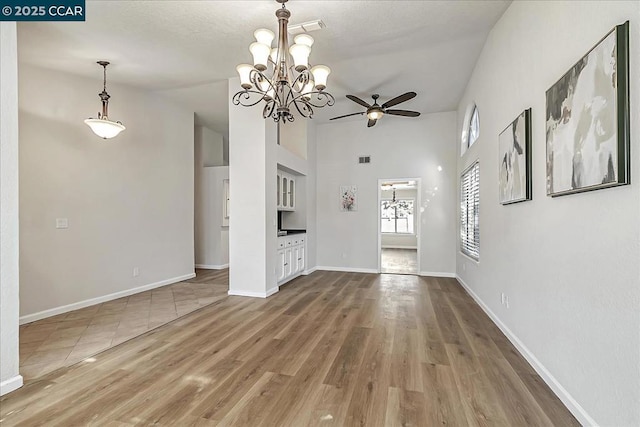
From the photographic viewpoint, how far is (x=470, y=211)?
4.96 meters

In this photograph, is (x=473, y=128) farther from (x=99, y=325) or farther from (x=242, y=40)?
(x=99, y=325)

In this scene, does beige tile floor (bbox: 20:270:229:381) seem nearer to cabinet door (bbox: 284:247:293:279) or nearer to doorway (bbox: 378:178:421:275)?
cabinet door (bbox: 284:247:293:279)

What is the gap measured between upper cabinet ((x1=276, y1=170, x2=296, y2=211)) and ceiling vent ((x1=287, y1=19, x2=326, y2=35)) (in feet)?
9.02

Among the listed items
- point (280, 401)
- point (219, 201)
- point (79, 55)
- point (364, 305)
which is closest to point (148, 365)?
point (280, 401)

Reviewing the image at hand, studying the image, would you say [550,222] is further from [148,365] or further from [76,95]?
[76,95]

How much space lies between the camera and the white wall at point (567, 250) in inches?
55.5

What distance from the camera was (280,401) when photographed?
2006mm

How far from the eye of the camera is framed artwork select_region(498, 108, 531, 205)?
2.52 m

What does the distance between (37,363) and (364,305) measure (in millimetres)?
3443

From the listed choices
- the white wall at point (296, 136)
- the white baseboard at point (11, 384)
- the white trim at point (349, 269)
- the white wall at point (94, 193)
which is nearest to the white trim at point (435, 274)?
the white trim at point (349, 269)

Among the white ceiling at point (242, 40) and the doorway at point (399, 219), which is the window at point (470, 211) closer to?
the white ceiling at point (242, 40)

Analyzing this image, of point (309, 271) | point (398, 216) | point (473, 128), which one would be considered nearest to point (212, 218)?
point (309, 271)

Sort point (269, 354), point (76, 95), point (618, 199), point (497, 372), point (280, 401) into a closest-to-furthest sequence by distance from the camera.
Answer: point (618, 199), point (280, 401), point (497, 372), point (269, 354), point (76, 95)

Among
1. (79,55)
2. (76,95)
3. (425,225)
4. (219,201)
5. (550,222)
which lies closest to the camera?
(550,222)
